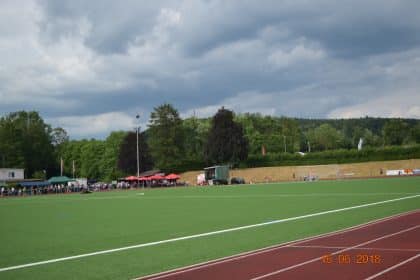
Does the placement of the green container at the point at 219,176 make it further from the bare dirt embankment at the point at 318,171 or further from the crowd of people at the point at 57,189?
the bare dirt embankment at the point at 318,171

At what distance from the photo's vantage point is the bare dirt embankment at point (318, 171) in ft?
303

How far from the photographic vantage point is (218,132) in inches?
4345

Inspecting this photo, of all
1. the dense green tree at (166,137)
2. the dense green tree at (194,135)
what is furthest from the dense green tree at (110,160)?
the dense green tree at (166,137)

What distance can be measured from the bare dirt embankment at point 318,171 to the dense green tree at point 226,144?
3.36 metres

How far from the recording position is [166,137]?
11350 cm

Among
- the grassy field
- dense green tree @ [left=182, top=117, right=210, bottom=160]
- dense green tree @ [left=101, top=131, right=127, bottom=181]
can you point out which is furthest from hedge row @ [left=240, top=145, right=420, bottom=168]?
the grassy field

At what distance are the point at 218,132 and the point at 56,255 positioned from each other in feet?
320

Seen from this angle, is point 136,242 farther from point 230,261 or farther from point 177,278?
point 177,278

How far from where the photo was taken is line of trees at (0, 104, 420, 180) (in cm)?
10975

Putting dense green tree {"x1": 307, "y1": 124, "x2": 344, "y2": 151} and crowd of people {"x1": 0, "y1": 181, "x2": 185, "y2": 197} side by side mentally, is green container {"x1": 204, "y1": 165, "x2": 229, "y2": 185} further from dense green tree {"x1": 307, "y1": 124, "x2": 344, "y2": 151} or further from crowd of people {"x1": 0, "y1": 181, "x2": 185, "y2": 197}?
dense green tree {"x1": 307, "y1": 124, "x2": 344, "y2": 151}

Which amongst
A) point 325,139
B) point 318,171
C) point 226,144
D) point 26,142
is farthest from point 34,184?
point 325,139

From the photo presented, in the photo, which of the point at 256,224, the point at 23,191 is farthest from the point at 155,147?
the point at 256,224

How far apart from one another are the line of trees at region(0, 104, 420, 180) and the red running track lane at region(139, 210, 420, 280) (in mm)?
85101
